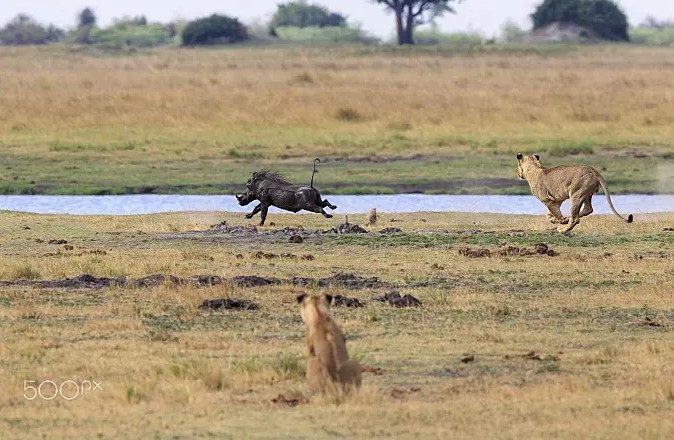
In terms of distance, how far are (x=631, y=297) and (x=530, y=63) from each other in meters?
40.5

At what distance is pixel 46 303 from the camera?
12148 millimetres

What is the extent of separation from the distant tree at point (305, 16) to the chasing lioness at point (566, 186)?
86488 mm

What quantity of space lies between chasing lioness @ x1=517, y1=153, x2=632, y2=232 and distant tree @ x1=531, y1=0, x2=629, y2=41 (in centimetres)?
6073

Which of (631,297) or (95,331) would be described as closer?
(95,331)

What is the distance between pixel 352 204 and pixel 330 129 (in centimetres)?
751

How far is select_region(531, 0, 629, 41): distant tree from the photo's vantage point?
7706 centimetres

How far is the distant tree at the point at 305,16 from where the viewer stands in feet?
342

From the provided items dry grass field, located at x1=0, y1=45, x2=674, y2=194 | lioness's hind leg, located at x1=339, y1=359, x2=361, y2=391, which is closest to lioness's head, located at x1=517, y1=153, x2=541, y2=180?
dry grass field, located at x1=0, y1=45, x2=674, y2=194

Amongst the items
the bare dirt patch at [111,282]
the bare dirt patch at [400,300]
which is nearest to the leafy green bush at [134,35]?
the bare dirt patch at [111,282]

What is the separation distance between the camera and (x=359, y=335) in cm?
1070

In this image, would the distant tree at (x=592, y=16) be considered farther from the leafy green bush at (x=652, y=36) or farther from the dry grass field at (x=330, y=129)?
the dry grass field at (x=330, y=129)

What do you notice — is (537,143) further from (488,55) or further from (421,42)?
(421,42)

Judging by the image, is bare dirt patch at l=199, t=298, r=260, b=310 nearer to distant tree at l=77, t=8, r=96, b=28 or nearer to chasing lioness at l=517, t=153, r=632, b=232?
chasing lioness at l=517, t=153, r=632, b=232

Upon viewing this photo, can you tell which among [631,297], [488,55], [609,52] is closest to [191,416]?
[631,297]
